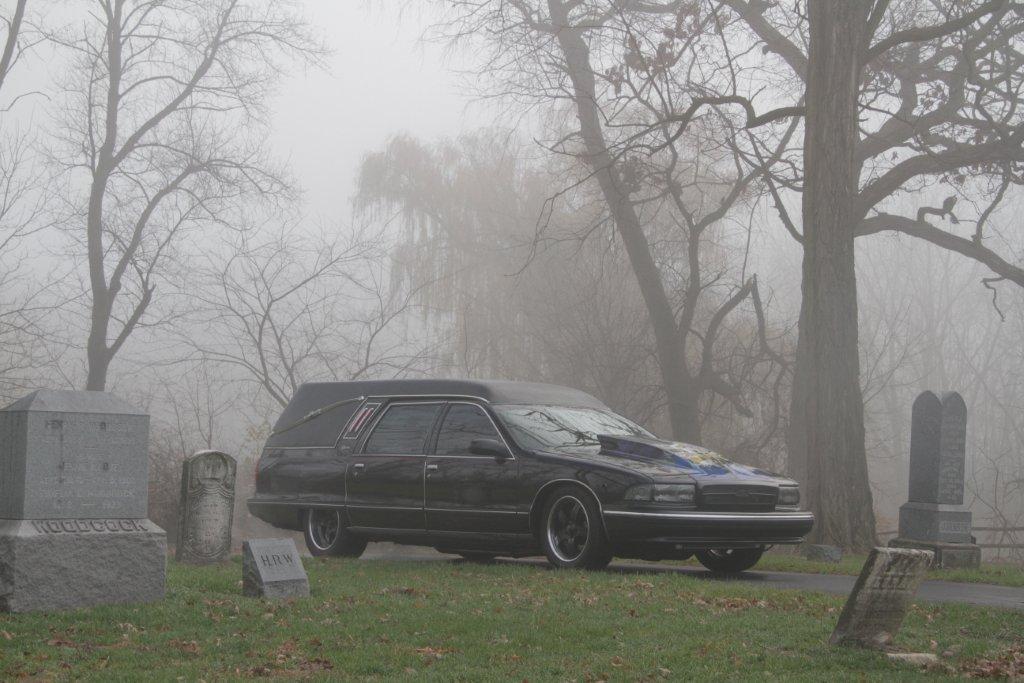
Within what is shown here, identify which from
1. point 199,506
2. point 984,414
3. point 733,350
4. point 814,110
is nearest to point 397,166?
point 733,350

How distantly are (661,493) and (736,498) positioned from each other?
807 millimetres

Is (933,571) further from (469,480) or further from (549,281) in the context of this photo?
(549,281)

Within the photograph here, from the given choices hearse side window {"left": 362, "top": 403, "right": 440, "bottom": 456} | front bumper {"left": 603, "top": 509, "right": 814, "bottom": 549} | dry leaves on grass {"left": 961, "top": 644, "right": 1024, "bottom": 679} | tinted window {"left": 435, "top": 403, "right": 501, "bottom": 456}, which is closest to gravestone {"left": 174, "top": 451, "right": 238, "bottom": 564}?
hearse side window {"left": 362, "top": 403, "right": 440, "bottom": 456}

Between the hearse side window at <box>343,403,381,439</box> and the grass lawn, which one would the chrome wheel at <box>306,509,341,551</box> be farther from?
the grass lawn

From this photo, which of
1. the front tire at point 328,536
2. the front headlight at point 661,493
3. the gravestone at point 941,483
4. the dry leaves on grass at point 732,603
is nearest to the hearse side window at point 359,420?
the front tire at point 328,536

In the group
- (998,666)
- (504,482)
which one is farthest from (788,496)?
(998,666)

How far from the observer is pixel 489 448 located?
11820 millimetres

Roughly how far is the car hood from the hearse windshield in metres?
0.26

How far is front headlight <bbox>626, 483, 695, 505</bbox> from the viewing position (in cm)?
1075

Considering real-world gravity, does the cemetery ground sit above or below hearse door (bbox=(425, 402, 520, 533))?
below

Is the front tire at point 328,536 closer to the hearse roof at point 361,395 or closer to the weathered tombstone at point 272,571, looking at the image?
the hearse roof at point 361,395

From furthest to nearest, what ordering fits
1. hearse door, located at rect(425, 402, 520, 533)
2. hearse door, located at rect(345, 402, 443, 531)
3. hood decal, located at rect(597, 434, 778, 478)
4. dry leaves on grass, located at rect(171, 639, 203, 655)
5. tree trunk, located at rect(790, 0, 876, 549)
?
tree trunk, located at rect(790, 0, 876, 549)
hearse door, located at rect(345, 402, 443, 531)
hearse door, located at rect(425, 402, 520, 533)
hood decal, located at rect(597, 434, 778, 478)
dry leaves on grass, located at rect(171, 639, 203, 655)

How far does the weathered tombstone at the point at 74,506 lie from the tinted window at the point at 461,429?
3.65 m

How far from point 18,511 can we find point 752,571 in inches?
289
